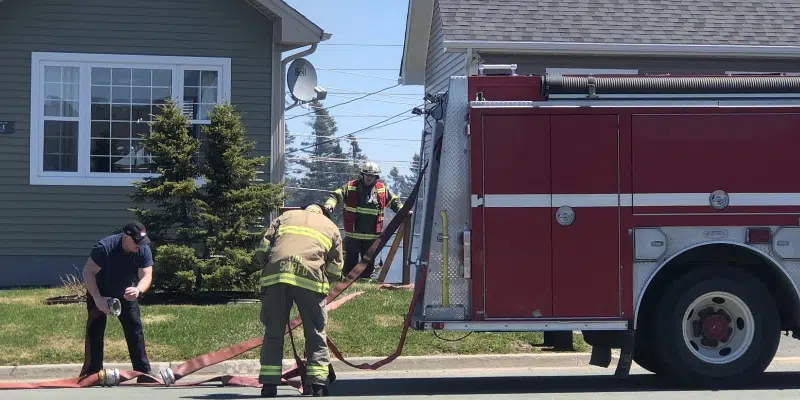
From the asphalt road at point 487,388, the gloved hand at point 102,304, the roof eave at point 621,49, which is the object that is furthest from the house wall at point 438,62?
the gloved hand at point 102,304

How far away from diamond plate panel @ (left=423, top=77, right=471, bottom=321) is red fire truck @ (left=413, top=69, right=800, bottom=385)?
0.01 m

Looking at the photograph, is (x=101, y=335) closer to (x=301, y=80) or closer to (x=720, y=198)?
(x=720, y=198)

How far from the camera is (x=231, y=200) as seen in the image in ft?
43.6

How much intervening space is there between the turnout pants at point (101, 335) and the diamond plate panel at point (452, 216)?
2615 mm

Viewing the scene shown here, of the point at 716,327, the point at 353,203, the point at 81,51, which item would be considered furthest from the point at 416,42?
the point at 716,327

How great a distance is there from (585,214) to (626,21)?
9449 mm

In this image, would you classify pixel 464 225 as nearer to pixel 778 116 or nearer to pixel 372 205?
pixel 778 116

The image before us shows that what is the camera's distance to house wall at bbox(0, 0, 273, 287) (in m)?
15.5

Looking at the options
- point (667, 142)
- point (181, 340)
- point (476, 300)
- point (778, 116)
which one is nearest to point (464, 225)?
point (476, 300)

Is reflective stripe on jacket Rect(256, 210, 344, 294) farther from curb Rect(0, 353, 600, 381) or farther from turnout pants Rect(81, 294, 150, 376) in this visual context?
curb Rect(0, 353, 600, 381)

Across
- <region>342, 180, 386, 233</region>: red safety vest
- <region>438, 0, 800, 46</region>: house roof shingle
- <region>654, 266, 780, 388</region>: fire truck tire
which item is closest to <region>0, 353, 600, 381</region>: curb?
<region>654, 266, 780, 388</region>: fire truck tire

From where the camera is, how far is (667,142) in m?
8.19

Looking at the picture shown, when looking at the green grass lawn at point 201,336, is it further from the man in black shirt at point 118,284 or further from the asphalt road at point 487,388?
the man in black shirt at point 118,284

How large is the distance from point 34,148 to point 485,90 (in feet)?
31.2
